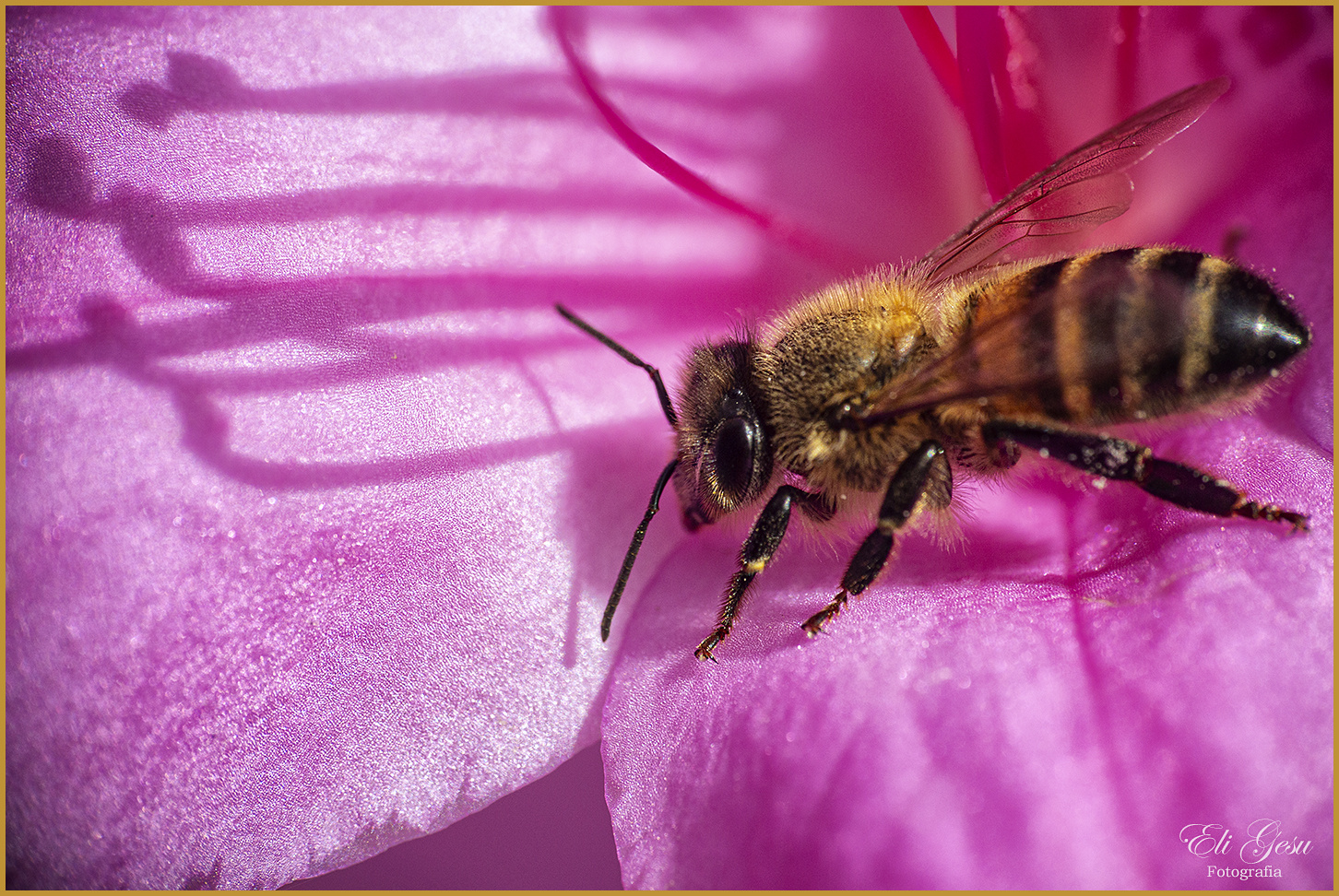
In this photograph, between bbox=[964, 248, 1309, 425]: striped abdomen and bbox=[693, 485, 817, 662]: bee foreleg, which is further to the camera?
bbox=[693, 485, 817, 662]: bee foreleg

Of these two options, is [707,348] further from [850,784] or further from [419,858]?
[419,858]

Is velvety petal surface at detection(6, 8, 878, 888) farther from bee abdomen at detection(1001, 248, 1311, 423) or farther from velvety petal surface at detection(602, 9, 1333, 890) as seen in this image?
bee abdomen at detection(1001, 248, 1311, 423)

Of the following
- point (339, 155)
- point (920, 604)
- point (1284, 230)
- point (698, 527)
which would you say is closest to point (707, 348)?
point (698, 527)

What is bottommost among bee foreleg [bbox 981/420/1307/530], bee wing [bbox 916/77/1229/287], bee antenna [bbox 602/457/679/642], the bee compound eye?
bee antenna [bbox 602/457/679/642]

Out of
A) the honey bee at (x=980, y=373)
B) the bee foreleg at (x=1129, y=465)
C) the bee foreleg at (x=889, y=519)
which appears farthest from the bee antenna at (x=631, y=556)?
the bee foreleg at (x=1129, y=465)

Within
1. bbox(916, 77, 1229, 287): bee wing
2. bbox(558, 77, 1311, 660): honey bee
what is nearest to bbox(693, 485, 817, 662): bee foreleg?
bbox(558, 77, 1311, 660): honey bee
